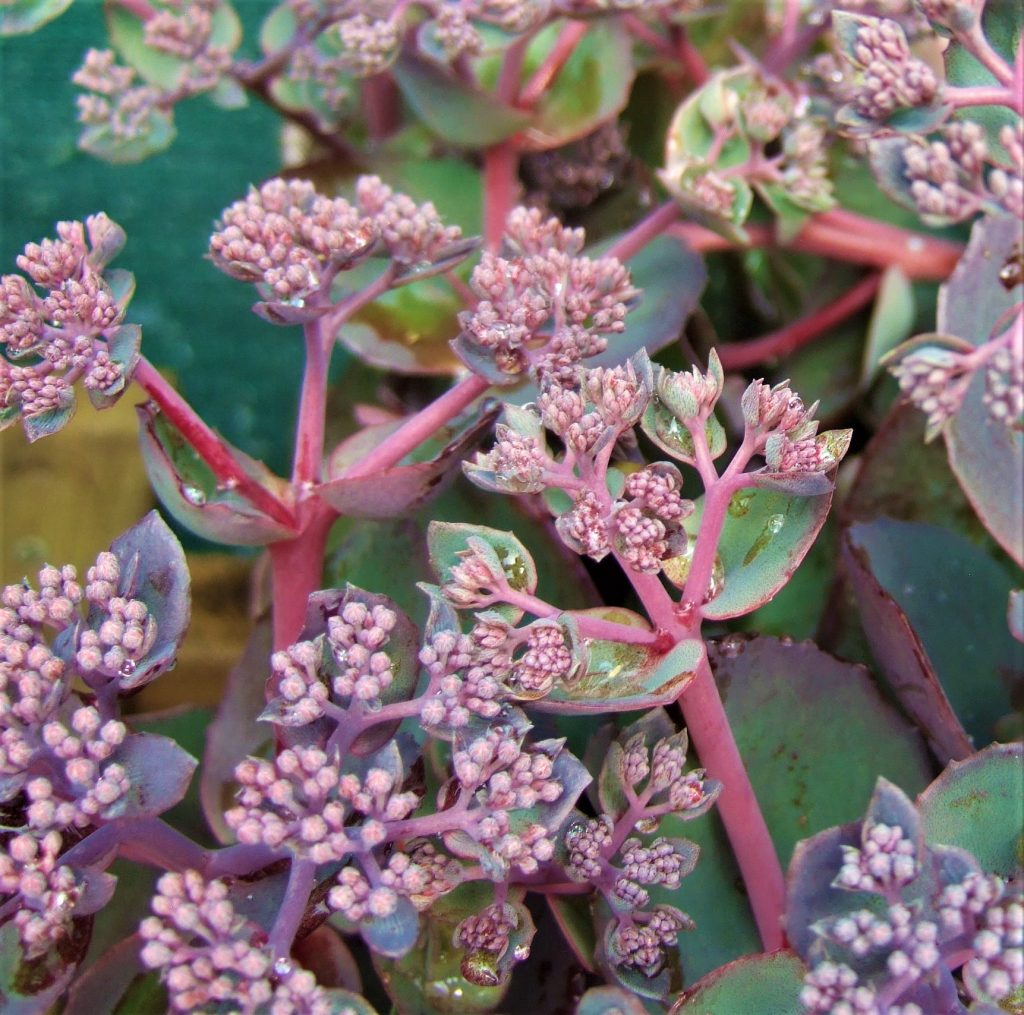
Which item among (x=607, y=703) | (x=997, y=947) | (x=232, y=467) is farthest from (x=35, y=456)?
(x=997, y=947)

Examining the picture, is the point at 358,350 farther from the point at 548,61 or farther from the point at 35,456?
the point at 35,456

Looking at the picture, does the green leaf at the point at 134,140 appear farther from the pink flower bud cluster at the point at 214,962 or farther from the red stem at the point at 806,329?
the pink flower bud cluster at the point at 214,962

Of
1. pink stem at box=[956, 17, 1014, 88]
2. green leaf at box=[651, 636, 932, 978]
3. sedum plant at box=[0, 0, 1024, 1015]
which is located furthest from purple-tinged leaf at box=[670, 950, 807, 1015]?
pink stem at box=[956, 17, 1014, 88]

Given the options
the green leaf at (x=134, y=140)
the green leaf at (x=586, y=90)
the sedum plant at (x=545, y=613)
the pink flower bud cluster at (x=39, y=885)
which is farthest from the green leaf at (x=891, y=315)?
the pink flower bud cluster at (x=39, y=885)

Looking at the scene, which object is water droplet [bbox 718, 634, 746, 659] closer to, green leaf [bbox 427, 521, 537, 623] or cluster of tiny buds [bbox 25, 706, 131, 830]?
green leaf [bbox 427, 521, 537, 623]

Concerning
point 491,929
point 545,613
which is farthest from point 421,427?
point 491,929
